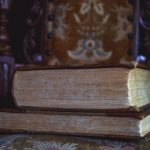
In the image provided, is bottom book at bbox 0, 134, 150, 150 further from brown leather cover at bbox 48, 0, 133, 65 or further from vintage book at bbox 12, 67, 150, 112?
brown leather cover at bbox 48, 0, 133, 65

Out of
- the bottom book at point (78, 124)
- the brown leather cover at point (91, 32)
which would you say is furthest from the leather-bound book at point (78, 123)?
the brown leather cover at point (91, 32)

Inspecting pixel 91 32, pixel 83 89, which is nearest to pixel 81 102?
pixel 83 89

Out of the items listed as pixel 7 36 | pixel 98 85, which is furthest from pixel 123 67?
pixel 7 36

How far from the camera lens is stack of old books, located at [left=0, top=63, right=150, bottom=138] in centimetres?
40

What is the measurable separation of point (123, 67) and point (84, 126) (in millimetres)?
91

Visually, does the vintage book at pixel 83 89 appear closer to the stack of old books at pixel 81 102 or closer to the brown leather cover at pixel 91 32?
the stack of old books at pixel 81 102

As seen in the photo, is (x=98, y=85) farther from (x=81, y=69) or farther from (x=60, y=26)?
→ (x=60, y=26)

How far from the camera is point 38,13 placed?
74 cm

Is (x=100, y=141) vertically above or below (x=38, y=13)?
below

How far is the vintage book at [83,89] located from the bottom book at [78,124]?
1cm

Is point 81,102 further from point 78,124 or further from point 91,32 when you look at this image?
point 91,32

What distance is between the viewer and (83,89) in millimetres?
424

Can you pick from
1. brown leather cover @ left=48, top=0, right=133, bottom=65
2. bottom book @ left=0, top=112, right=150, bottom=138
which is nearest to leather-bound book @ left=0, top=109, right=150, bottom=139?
bottom book @ left=0, top=112, right=150, bottom=138

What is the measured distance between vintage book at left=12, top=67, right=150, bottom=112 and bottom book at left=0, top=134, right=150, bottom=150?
0.04 meters
